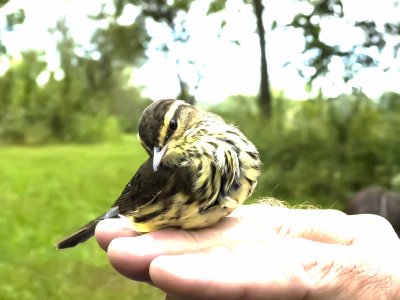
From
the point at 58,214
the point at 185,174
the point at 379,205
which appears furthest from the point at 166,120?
the point at 58,214

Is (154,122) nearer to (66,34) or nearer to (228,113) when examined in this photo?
(228,113)

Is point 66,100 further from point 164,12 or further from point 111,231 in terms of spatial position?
point 111,231

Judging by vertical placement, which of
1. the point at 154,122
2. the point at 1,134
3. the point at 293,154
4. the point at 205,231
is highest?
the point at 154,122

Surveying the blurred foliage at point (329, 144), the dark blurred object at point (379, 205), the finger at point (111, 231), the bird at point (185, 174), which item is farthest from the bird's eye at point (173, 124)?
the blurred foliage at point (329, 144)

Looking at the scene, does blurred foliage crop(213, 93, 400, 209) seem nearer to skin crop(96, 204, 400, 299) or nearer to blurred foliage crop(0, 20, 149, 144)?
blurred foliage crop(0, 20, 149, 144)

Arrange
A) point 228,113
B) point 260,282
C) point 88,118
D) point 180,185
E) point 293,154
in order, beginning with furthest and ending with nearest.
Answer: point 293,154 → point 88,118 → point 228,113 → point 180,185 → point 260,282

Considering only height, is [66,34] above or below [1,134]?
above

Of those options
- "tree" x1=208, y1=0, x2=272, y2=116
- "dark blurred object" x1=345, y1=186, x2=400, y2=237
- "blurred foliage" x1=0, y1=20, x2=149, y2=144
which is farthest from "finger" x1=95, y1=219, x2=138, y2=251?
"tree" x1=208, y1=0, x2=272, y2=116

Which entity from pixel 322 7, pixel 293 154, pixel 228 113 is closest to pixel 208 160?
pixel 228 113
